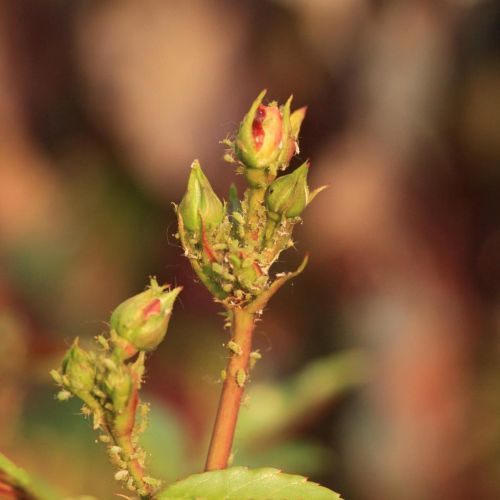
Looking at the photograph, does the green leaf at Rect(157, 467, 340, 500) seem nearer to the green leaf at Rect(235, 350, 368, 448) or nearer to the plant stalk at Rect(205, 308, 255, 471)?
the plant stalk at Rect(205, 308, 255, 471)

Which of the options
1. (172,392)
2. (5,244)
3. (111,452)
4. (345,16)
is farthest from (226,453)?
(345,16)

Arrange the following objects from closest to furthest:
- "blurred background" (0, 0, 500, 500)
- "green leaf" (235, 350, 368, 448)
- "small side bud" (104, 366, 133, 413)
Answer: "small side bud" (104, 366, 133, 413), "green leaf" (235, 350, 368, 448), "blurred background" (0, 0, 500, 500)

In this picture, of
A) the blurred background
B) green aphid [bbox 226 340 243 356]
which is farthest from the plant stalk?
the blurred background

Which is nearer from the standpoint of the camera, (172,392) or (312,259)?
(172,392)

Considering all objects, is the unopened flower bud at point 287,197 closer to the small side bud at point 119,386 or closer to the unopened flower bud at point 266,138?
the unopened flower bud at point 266,138

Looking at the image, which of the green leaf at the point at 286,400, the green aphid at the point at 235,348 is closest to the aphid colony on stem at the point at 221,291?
the green aphid at the point at 235,348

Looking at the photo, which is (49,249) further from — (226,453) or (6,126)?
(226,453)
